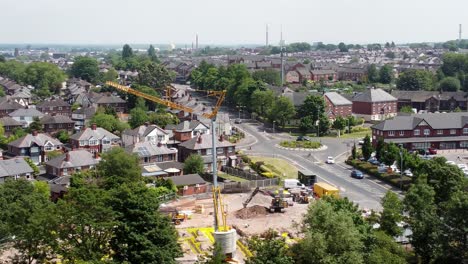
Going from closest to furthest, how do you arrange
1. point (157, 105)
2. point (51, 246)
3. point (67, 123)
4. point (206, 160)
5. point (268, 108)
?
point (51, 246), point (206, 160), point (67, 123), point (268, 108), point (157, 105)

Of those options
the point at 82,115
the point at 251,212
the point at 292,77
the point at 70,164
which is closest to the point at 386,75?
the point at 292,77

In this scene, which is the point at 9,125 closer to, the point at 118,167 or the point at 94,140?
the point at 94,140

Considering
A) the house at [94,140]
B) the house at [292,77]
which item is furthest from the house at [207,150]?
the house at [292,77]

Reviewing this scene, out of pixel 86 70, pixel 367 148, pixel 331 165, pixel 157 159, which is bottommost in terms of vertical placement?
pixel 331 165

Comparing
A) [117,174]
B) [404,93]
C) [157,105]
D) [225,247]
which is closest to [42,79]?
[157,105]

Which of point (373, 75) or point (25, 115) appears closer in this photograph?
point (25, 115)

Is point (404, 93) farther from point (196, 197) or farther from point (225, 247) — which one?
point (225, 247)
